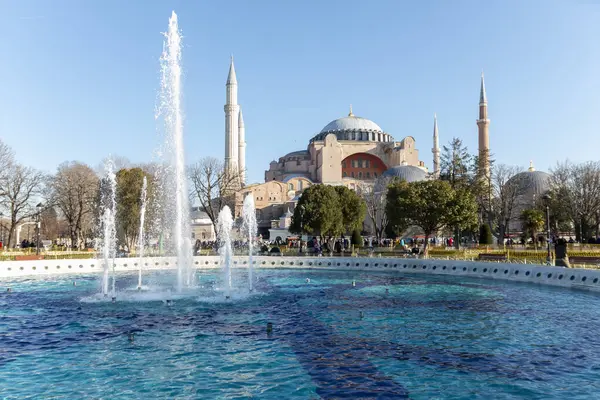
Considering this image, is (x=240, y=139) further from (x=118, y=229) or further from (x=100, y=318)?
(x=100, y=318)

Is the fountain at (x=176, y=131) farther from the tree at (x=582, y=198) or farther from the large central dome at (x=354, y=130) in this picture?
the large central dome at (x=354, y=130)

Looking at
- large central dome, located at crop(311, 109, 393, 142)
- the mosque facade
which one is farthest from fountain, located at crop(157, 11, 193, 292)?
large central dome, located at crop(311, 109, 393, 142)

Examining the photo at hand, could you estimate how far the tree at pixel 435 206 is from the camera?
2775cm

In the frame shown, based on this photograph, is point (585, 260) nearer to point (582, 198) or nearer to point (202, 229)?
point (582, 198)

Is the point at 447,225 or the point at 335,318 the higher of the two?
the point at 447,225

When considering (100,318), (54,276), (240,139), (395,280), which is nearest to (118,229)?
(54,276)

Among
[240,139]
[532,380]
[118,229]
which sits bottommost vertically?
[532,380]

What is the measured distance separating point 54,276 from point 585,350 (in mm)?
19612

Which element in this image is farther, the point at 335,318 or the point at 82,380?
the point at 335,318

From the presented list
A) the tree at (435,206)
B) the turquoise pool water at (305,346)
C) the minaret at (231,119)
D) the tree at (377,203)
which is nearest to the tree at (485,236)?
the tree at (435,206)

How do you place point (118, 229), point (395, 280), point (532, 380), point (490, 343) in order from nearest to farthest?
point (532, 380)
point (490, 343)
point (395, 280)
point (118, 229)

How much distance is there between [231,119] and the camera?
5878 cm

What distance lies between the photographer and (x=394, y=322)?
10961 millimetres

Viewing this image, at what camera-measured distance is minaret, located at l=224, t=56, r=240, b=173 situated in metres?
58.5
